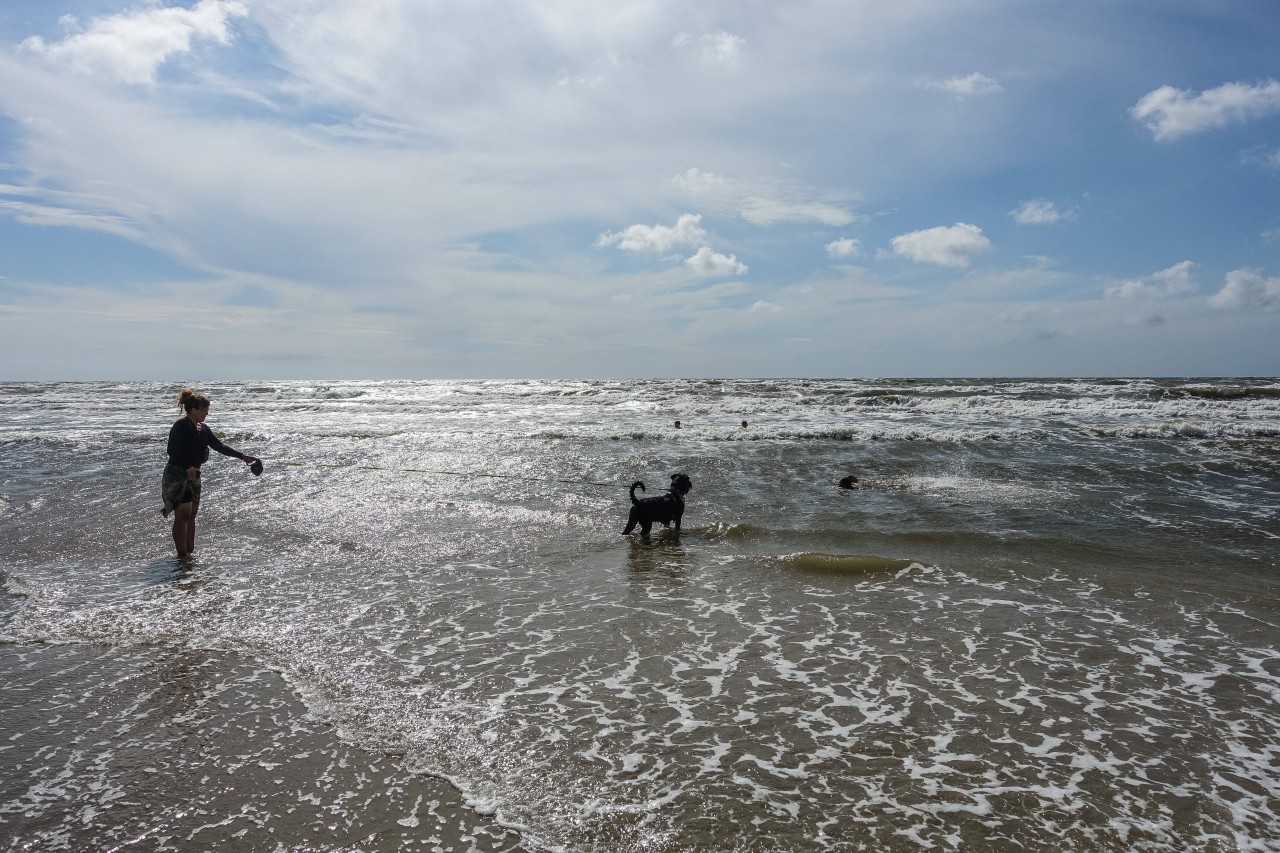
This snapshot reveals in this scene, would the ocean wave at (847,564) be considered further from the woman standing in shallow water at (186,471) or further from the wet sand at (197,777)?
the woman standing in shallow water at (186,471)

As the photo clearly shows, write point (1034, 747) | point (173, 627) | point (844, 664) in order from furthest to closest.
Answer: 1. point (173, 627)
2. point (844, 664)
3. point (1034, 747)

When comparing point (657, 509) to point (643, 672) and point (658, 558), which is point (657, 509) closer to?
point (658, 558)

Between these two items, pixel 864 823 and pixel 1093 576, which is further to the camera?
pixel 1093 576

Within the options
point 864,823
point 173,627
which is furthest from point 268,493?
point 864,823

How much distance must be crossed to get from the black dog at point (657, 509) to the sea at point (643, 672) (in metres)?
0.27

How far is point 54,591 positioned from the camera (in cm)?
703

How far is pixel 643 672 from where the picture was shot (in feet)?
16.8

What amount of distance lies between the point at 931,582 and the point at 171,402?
49412mm

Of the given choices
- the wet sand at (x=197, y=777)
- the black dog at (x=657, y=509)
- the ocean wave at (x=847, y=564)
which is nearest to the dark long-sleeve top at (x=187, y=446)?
the wet sand at (x=197, y=777)

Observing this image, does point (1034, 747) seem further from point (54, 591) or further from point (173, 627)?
point (54, 591)

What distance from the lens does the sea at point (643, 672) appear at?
348cm

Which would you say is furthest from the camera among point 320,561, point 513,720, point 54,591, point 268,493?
point 268,493

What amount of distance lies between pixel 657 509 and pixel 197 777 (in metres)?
6.29

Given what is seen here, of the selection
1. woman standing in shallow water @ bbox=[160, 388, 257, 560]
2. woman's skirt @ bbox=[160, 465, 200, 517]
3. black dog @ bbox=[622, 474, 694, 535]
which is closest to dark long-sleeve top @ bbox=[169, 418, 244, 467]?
woman standing in shallow water @ bbox=[160, 388, 257, 560]
